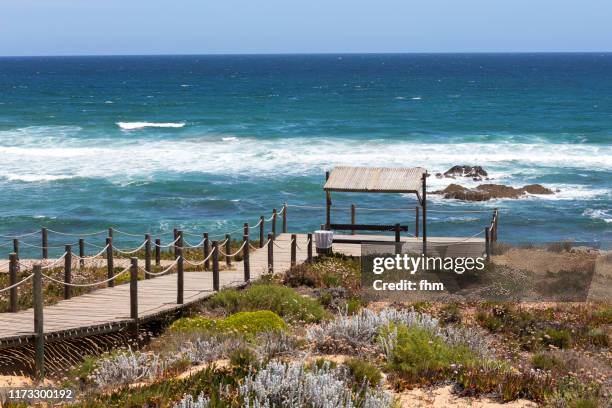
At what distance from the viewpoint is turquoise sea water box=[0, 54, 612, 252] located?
3681cm

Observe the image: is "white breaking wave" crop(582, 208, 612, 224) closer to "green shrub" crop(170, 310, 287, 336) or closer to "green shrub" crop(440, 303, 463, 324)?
"green shrub" crop(440, 303, 463, 324)

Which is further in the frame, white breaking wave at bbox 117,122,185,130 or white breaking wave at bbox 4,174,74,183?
white breaking wave at bbox 117,122,185,130

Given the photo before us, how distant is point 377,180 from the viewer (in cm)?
2323

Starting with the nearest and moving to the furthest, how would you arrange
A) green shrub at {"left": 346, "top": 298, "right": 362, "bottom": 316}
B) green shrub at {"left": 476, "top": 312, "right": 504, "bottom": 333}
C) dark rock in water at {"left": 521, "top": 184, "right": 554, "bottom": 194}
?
green shrub at {"left": 476, "top": 312, "right": 504, "bottom": 333}, green shrub at {"left": 346, "top": 298, "right": 362, "bottom": 316}, dark rock in water at {"left": 521, "top": 184, "right": 554, "bottom": 194}

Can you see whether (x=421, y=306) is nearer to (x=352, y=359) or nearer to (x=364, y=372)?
(x=352, y=359)

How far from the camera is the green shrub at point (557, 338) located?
1297 centimetres

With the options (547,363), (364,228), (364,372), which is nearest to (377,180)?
(364,228)

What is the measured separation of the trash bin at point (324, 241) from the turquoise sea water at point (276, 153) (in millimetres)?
12819

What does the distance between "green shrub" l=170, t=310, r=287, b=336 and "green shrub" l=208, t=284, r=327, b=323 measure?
1.04m

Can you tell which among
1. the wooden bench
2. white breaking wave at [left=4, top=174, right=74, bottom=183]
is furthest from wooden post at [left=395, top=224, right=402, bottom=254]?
white breaking wave at [left=4, top=174, right=74, bottom=183]

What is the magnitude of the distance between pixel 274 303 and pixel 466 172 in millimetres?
31436

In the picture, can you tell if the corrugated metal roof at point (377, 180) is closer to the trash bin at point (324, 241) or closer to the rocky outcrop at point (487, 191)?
the trash bin at point (324, 241)

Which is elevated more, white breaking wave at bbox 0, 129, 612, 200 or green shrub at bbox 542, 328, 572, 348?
green shrub at bbox 542, 328, 572, 348

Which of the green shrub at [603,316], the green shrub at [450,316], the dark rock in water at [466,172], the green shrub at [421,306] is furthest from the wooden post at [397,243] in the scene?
the dark rock in water at [466,172]
